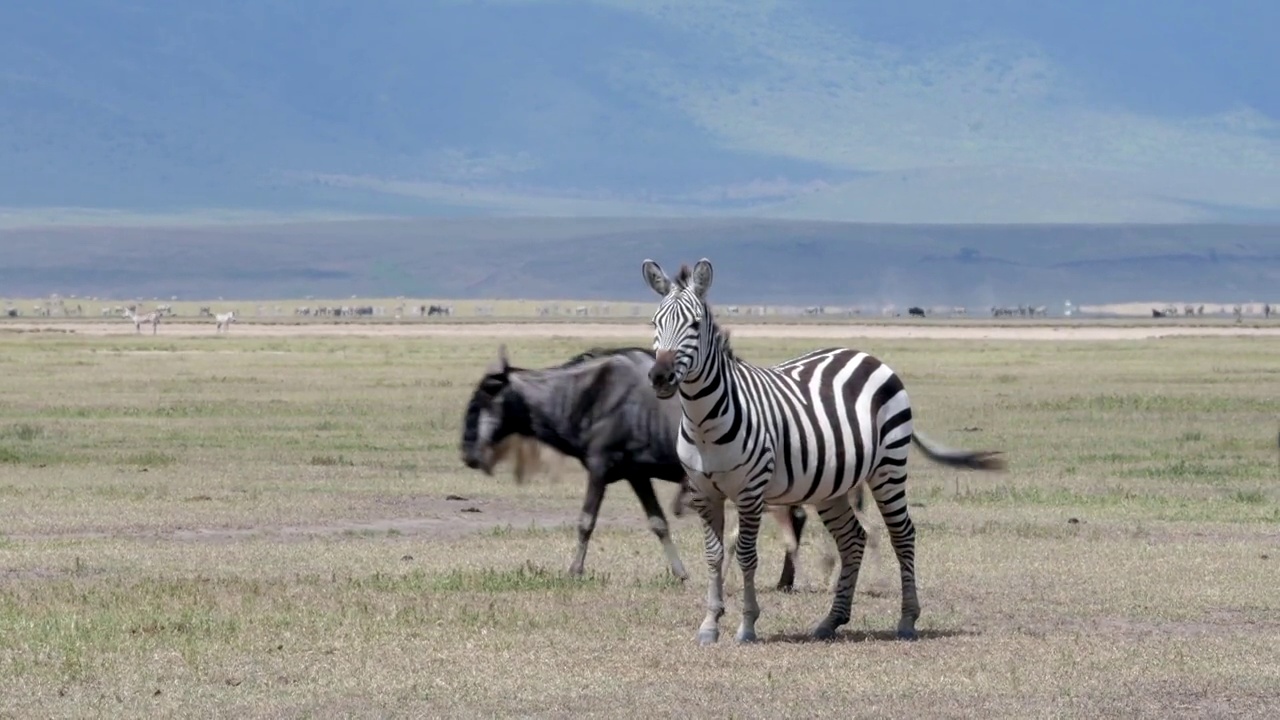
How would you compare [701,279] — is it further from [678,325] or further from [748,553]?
[748,553]

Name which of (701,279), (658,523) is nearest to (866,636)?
(701,279)

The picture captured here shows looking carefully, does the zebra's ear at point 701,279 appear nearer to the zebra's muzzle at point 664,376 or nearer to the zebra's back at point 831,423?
the zebra's muzzle at point 664,376

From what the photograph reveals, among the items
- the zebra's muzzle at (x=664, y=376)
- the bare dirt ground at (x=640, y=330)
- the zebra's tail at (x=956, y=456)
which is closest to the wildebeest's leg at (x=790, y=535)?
the zebra's tail at (x=956, y=456)

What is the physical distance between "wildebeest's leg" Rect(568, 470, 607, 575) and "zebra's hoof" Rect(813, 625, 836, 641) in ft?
9.21

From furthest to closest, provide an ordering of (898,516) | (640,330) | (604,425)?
(640,330) < (604,425) < (898,516)

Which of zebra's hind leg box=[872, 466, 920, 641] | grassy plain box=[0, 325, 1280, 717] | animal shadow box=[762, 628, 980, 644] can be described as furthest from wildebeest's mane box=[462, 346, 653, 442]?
animal shadow box=[762, 628, 980, 644]

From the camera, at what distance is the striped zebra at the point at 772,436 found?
12.1 metres

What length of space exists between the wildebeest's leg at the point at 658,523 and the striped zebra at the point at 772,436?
A: 2103mm

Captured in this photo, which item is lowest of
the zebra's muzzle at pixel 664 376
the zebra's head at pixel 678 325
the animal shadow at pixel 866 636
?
the animal shadow at pixel 866 636

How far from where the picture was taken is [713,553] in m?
12.6

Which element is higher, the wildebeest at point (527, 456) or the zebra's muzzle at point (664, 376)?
the zebra's muzzle at point (664, 376)

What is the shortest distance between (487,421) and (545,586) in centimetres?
257

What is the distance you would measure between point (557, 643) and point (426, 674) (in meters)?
1.18

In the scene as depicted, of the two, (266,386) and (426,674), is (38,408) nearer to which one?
(266,386)
